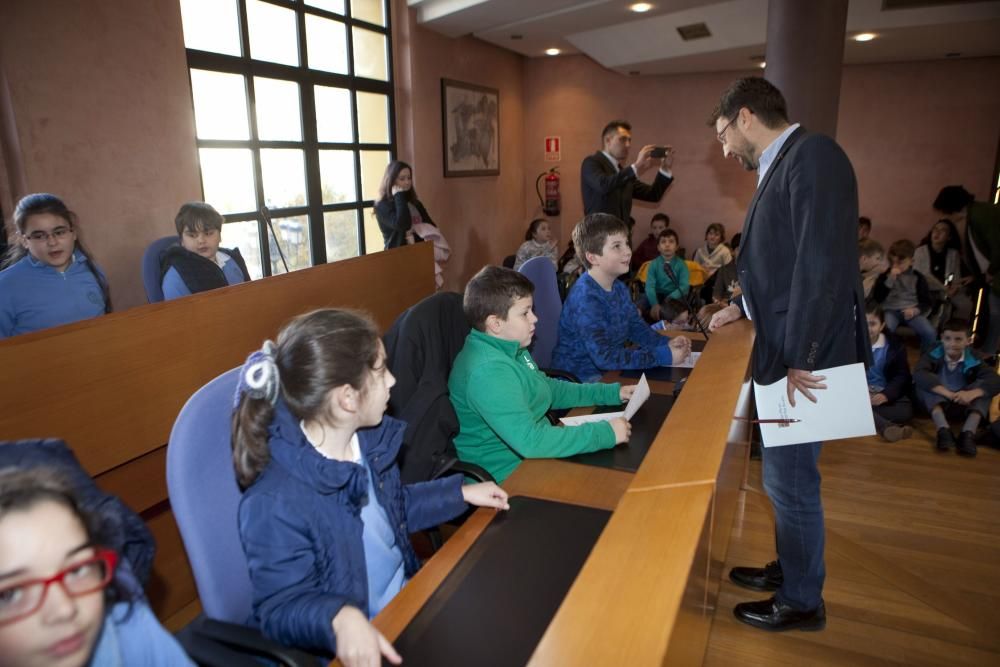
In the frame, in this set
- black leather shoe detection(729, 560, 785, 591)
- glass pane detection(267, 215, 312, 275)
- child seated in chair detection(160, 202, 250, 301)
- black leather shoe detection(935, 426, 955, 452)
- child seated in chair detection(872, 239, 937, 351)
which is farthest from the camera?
child seated in chair detection(872, 239, 937, 351)

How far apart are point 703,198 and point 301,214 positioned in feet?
15.4

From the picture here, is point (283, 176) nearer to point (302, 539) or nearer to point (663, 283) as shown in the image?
point (663, 283)

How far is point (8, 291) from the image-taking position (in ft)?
8.16

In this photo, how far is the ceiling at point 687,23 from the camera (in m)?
4.93

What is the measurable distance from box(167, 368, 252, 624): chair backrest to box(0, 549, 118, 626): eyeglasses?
1.01ft

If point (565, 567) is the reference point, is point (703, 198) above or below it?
above

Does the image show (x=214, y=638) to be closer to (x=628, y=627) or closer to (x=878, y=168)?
(x=628, y=627)

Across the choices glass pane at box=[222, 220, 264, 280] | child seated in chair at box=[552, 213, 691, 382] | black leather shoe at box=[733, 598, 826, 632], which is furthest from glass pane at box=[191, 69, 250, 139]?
black leather shoe at box=[733, 598, 826, 632]

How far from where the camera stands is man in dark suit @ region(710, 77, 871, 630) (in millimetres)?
1599

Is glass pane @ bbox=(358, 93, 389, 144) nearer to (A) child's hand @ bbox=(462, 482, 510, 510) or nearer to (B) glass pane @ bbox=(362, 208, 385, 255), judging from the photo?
(B) glass pane @ bbox=(362, 208, 385, 255)

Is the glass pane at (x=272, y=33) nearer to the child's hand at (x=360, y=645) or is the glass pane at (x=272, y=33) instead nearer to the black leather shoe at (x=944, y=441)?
the child's hand at (x=360, y=645)

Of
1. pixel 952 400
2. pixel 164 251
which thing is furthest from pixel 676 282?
pixel 164 251

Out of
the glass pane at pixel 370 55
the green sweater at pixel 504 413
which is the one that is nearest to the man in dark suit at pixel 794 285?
the green sweater at pixel 504 413

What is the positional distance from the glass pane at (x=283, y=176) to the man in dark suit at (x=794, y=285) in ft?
11.4
